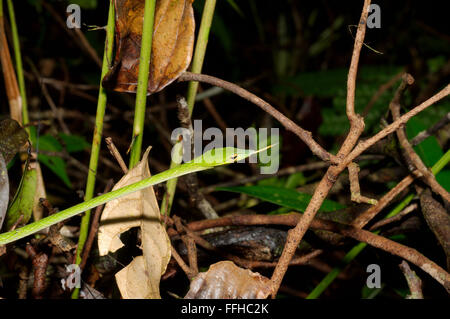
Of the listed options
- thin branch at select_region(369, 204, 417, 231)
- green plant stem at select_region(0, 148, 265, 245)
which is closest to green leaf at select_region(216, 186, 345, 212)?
thin branch at select_region(369, 204, 417, 231)

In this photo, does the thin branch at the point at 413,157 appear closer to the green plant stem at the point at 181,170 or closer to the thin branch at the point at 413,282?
the thin branch at the point at 413,282

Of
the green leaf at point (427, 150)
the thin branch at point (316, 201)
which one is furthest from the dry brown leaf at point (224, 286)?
the green leaf at point (427, 150)

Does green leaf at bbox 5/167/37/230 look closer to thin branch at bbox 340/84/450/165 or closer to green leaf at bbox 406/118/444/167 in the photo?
thin branch at bbox 340/84/450/165

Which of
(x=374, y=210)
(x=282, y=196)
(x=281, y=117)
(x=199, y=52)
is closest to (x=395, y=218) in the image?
(x=374, y=210)

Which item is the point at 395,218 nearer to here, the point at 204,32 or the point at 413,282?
the point at 413,282

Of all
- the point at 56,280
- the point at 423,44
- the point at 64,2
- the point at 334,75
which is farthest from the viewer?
the point at 423,44

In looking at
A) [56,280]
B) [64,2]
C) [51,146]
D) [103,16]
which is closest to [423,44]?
[103,16]
